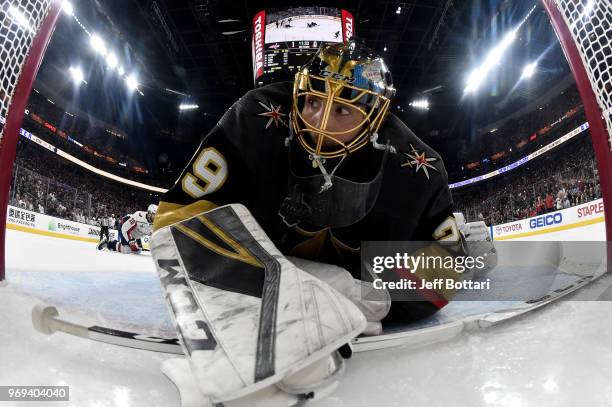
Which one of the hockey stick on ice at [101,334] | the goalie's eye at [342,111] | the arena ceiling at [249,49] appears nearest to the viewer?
the hockey stick on ice at [101,334]

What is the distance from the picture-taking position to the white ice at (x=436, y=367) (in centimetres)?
63

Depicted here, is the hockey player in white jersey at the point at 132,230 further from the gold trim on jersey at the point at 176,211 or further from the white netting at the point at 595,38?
the white netting at the point at 595,38

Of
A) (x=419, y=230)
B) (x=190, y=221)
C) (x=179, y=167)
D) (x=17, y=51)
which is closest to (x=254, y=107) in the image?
(x=190, y=221)

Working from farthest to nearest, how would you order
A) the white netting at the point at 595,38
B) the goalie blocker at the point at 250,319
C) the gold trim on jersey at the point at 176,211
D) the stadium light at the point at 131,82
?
the stadium light at the point at 131,82, the white netting at the point at 595,38, the gold trim on jersey at the point at 176,211, the goalie blocker at the point at 250,319

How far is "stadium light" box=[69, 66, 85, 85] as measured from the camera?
10.8m

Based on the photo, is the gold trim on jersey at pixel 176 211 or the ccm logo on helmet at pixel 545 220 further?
the ccm logo on helmet at pixel 545 220

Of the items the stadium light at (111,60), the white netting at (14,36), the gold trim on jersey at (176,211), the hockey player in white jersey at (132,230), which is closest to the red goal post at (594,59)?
the gold trim on jersey at (176,211)

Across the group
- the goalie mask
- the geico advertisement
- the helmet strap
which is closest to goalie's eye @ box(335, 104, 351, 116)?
the goalie mask

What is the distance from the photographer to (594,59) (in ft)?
3.99

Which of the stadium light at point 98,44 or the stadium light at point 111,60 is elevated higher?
the stadium light at point 98,44

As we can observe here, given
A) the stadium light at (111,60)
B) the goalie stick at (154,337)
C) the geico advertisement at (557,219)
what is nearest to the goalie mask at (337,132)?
the goalie stick at (154,337)

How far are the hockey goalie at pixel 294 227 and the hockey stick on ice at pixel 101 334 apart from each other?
0.51 feet

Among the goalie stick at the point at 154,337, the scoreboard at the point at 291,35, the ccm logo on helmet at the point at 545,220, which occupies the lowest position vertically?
the ccm logo on helmet at the point at 545,220

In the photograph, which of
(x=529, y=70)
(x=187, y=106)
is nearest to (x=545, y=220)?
(x=529, y=70)
